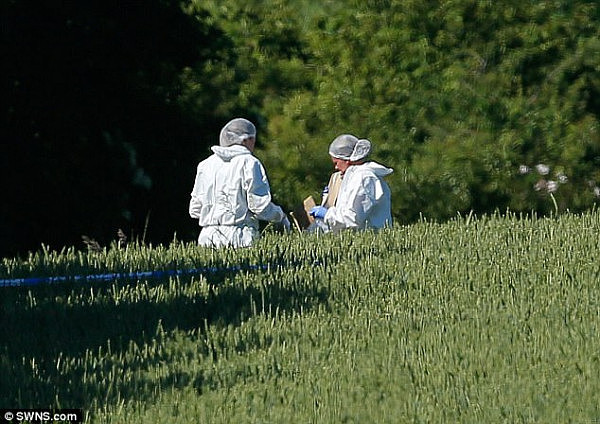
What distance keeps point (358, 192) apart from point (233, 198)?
122 cm

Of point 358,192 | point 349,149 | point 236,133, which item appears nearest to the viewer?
point 236,133

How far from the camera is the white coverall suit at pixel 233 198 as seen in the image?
1057cm

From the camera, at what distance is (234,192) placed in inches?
418

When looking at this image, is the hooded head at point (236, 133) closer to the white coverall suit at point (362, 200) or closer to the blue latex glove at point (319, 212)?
the white coverall suit at point (362, 200)

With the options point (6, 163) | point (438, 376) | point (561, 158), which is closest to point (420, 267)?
point (438, 376)

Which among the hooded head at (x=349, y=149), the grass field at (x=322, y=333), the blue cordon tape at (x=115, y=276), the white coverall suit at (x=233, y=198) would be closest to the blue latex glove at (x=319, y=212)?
the hooded head at (x=349, y=149)

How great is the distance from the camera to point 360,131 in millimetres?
18703

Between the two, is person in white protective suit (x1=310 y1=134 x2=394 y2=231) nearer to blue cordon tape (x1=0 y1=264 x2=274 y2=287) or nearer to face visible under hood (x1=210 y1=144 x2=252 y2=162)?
face visible under hood (x1=210 y1=144 x2=252 y2=162)

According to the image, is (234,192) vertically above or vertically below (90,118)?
below

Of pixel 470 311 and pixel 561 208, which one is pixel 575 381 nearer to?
pixel 470 311

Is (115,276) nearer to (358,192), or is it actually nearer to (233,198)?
(233,198)

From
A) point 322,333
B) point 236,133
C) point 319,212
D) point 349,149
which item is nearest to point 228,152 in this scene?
point 236,133

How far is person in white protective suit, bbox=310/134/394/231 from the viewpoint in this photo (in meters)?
11.4

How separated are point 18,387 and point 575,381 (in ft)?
8.16
